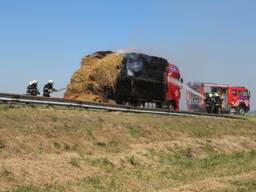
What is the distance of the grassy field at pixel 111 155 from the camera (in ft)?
50.3

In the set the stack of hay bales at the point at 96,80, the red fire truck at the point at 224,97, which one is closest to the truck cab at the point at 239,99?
the red fire truck at the point at 224,97

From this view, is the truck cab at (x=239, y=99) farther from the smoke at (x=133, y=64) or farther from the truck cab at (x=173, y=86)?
the smoke at (x=133, y=64)

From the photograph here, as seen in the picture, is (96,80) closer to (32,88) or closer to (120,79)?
(120,79)

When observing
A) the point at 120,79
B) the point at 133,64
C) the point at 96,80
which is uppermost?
the point at 133,64

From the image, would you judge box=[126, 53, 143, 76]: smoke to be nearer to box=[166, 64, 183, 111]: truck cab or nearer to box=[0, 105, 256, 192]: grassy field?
box=[166, 64, 183, 111]: truck cab

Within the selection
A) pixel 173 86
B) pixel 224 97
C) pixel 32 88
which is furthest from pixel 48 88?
pixel 224 97

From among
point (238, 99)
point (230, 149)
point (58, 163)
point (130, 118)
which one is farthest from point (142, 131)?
point (238, 99)

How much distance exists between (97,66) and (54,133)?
13955 mm

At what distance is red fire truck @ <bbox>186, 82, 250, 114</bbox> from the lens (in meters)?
52.5

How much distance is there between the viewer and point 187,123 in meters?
29.5

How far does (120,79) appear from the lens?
3312cm

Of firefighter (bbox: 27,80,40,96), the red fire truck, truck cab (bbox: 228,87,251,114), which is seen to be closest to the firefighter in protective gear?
firefighter (bbox: 27,80,40,96)

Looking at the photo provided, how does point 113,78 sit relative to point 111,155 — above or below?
above

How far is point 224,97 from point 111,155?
36.7 meters
